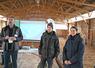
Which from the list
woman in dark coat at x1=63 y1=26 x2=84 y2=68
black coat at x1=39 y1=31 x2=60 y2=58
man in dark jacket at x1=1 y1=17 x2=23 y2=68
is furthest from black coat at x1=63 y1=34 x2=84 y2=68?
man in dark jacket at x1=1 y1=17 x2=23 y2=68

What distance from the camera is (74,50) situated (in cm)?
447

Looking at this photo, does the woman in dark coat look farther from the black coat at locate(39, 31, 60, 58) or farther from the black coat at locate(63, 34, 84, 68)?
the black coat at locate(39, 31, 60, 58)

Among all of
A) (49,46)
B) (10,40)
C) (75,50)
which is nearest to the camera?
(75,50)

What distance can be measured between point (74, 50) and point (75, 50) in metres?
0.02

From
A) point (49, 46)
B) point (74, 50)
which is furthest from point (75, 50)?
point (49, 46)

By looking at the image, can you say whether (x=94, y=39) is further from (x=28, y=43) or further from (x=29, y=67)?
(x=29, y=67)

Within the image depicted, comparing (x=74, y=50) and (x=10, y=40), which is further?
(x=10, y=40)

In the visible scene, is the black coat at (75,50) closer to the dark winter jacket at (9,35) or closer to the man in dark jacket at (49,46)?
the man in dark jacket at (49,46)

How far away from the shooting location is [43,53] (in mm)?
4906

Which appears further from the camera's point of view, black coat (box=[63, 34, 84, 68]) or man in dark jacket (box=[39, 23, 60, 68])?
man in dark jacket (box=[39, 23, 60, 68])

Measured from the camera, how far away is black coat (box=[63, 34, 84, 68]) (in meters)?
4.41

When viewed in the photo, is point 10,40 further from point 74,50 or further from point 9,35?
point 74,50

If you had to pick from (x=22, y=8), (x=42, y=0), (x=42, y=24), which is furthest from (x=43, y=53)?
(x=22, y=8)

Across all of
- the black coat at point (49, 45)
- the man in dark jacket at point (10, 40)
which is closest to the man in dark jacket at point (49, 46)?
the black coat at point (49, 45)
